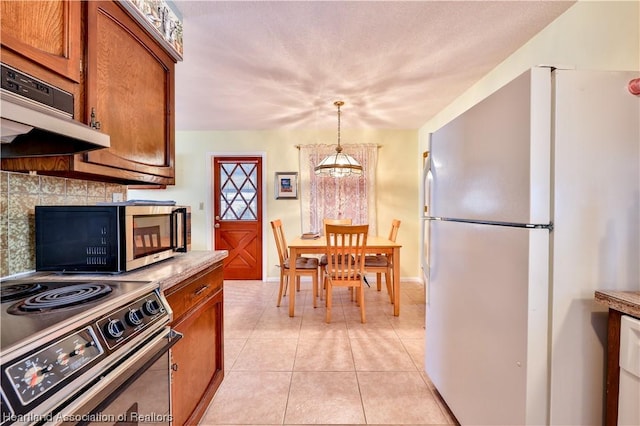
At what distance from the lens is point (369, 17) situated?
1.79 m

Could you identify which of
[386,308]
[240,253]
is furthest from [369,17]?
[240,253]

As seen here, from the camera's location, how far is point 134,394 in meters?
0.88

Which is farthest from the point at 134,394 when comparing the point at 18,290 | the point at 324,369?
the point at 324,369

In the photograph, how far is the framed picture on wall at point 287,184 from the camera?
4.39 metres

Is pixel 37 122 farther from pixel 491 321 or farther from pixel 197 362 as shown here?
pixel 491 321

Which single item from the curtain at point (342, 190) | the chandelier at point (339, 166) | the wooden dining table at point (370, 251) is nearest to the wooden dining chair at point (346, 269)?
the wooden dining table at point (370, 251)

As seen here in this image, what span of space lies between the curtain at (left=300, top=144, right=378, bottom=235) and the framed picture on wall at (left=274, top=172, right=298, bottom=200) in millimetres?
225

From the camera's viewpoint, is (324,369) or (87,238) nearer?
(87,238)

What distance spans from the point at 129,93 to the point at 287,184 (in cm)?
308

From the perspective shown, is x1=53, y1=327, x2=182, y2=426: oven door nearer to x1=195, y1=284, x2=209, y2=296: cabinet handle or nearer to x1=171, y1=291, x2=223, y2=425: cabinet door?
x1=171, y1=291, x2=223, y2=425: cabinet door

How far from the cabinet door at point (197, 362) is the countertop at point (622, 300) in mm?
1591

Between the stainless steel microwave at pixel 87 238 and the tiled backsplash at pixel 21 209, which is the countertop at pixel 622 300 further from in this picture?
the tiled backsplash at pixel 21 209

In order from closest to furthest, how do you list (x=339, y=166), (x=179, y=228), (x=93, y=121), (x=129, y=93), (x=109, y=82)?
(x=93, y=121) → (x=109, y=82) → (x=129, y=93) → (x=179, y=228) → (x=339, y=166)

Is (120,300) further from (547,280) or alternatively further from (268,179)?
(268,179)
